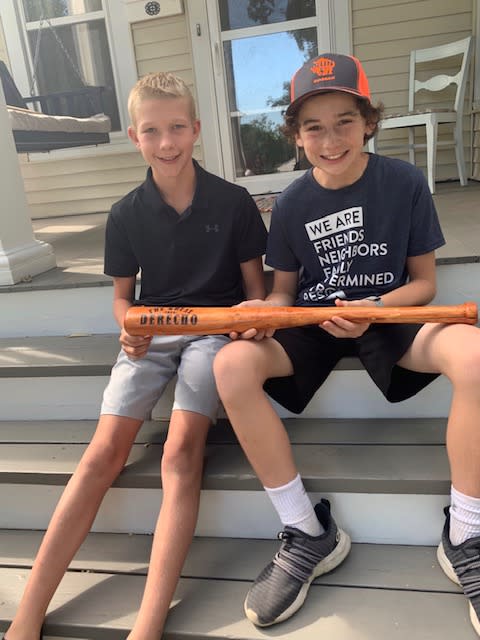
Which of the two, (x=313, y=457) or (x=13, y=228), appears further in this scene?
(x=13, y=228)

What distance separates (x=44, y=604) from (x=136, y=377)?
0.54 meters

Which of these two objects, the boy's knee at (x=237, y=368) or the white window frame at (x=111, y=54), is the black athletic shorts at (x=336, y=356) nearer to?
the boy's knee at (x=237, y=368)

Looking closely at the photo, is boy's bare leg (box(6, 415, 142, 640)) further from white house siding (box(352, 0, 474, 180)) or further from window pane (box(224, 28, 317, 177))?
white house siding (box(352, 0, 474, 180))

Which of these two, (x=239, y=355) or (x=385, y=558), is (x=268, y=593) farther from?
(x=239, y=355)

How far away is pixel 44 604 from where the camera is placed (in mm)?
1147

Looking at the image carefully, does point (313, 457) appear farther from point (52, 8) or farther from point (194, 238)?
point (52, 8)

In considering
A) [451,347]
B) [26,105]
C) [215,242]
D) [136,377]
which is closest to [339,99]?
[215,242]

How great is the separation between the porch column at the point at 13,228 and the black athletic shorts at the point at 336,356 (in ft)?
3.80

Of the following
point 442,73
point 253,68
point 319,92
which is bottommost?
point 319,92

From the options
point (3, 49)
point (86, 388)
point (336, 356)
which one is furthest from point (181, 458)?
point (3, 49)

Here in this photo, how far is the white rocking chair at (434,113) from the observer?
3.11 metres

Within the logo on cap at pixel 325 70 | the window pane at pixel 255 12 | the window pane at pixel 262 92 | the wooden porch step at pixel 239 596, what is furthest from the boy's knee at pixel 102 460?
the window pane at pixel 255 12

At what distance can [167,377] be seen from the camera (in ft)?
4.64

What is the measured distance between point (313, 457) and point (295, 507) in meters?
0.19
